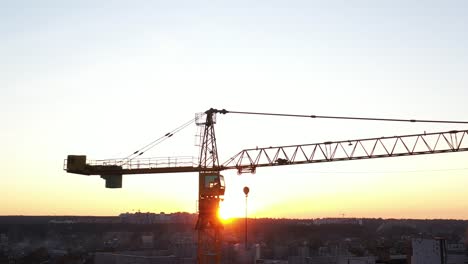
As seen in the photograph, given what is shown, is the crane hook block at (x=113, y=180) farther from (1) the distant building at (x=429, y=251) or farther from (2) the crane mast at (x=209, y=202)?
(1) the distant building at (x=429, y=251)

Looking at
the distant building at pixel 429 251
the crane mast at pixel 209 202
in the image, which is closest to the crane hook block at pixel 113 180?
the crane mast at pixel 209 202

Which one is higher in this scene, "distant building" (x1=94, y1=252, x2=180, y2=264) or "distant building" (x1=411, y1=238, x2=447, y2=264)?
"distant building" (x1=411, y1=238, x2=447, y2=264)

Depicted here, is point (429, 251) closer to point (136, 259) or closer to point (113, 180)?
point (113, 180)

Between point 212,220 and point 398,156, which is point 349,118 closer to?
point 398,156

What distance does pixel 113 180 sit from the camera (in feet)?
211

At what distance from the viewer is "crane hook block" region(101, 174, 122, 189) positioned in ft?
210

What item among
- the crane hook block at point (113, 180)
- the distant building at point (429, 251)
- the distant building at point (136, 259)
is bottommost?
the distant building at point (136, 259)

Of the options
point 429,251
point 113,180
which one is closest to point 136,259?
point 113,180

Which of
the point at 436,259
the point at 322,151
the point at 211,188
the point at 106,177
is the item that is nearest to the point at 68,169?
the point at 106,177

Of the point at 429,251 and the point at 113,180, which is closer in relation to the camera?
the point at 113,180

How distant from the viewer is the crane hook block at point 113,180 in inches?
2517

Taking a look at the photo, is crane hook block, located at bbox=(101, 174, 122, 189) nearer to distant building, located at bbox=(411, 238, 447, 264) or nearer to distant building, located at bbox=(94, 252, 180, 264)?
distant building, located at bbox=(94, 252, 180, 264)

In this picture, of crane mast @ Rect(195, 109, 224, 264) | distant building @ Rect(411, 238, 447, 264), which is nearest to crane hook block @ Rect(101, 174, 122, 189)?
crane mast @ Rect(195, 109, 224, 264)

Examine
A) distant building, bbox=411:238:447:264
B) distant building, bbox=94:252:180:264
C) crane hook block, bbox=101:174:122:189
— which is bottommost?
distant building, bbox=94:252:180:264
